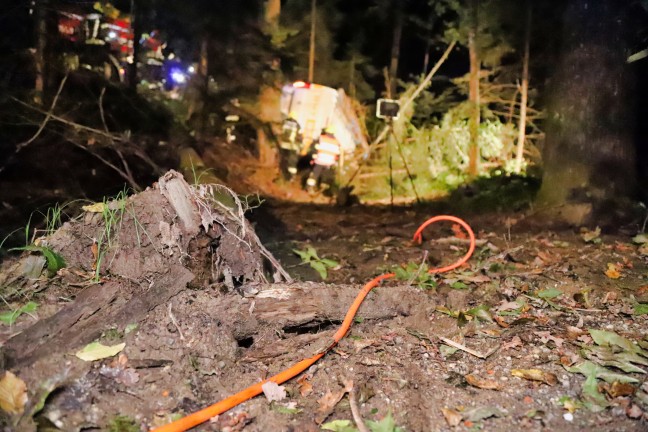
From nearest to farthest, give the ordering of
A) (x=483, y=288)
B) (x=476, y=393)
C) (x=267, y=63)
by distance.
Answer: (x=476, y=393) < (x=483, y=288) < (x=267, y=63)

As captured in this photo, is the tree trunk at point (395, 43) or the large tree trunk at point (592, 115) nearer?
the large tree trunk at point (592, 115)

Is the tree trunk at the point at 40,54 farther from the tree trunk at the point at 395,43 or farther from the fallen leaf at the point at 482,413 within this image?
the tree trunk at the point at 395,43

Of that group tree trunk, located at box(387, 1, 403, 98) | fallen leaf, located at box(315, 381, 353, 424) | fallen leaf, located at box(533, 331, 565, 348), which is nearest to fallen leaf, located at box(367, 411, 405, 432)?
fallen leaf, located at box(315, 381, 353, 424)

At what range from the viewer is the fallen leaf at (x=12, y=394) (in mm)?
2088

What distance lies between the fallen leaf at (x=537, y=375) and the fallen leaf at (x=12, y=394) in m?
2.62

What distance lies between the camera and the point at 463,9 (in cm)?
1021

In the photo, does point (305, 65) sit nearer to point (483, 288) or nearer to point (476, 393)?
point (483, 288)

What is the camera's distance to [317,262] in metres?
5.14

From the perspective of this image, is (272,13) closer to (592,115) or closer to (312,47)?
(312,47)

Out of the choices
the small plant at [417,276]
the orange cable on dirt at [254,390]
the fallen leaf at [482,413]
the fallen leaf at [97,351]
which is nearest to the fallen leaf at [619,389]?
the fallen leaf at [482,413]

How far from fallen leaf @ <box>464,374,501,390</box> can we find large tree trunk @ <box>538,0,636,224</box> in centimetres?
385

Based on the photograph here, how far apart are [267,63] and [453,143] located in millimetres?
5021

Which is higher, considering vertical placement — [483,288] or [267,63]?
[267,63]

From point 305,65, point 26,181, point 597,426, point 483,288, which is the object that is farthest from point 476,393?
point 305,65
